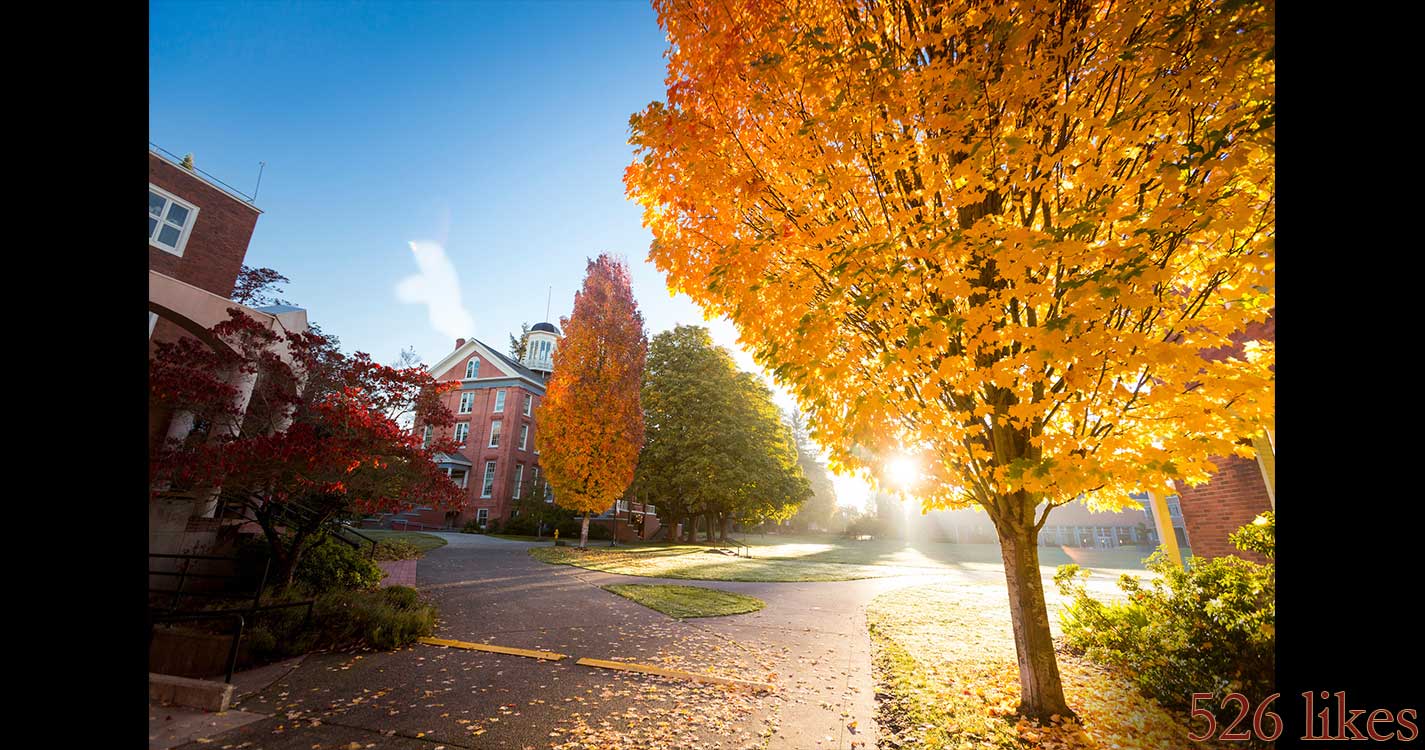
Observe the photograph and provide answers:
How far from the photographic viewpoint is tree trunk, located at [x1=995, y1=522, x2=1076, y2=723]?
5320 mm

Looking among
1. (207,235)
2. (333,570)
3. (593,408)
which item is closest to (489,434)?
(593,408)

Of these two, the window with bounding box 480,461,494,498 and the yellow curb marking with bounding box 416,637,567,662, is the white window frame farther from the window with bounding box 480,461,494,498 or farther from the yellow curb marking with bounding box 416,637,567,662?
the yellow curb marking with bounding box 416,637,567,662

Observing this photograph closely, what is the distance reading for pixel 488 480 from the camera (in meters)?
34.3

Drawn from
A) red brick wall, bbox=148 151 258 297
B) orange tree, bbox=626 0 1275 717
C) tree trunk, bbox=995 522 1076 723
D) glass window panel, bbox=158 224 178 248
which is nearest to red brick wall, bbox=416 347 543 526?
red brick wall, bbox=148 151 258 297

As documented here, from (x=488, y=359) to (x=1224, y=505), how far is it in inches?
1478

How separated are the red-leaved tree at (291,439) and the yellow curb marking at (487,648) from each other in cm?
239

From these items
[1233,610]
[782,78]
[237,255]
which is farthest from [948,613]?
[237,255]

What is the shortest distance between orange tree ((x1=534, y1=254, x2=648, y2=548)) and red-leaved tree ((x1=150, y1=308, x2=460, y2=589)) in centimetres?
1129

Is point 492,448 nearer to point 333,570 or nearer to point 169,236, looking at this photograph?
point 169,236

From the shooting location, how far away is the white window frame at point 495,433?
3534cm

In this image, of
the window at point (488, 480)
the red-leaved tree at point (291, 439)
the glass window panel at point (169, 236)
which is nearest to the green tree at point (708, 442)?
the window at point (488, 480)

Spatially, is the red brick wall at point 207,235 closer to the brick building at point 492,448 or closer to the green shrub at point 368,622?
the brick building at point 492,448
